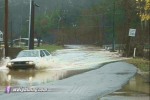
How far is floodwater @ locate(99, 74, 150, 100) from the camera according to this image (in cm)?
1513

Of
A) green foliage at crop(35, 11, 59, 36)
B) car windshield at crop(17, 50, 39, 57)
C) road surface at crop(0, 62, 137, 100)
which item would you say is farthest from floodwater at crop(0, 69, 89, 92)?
green foliage at crop(35, 11, 59, 36)

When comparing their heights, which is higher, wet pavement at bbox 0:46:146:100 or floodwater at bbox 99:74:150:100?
floodwater at bbox 99:74:150:100

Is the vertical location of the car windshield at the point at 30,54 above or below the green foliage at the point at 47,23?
below

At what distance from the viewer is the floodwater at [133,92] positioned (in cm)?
1513

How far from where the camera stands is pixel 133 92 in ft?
55.6

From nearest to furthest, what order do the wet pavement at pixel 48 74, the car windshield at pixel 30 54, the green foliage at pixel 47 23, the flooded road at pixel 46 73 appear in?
the wet pavement at pixel 48 74
the flooded road at pixel 46 73
the car windshield at pixel 30 54
the green foliage at pixel 47 23

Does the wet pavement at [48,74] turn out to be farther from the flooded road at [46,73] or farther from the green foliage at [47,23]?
the green foliage at [47,23]

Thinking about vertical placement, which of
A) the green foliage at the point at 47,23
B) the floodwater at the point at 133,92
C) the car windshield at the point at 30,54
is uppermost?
the green foliage at the point at 47,23

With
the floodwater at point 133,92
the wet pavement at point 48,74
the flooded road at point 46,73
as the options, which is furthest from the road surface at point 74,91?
the flooded road at point 46,73

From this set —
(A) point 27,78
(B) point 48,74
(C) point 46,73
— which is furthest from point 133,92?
(C) point 46,73

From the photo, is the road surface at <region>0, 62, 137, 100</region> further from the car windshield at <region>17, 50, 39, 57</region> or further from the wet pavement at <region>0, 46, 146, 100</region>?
the car windshield at <region>17, 50, 39, 57</region>

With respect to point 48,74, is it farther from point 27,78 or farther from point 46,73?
point 27,78

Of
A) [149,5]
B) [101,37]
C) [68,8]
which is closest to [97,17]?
[101,37]

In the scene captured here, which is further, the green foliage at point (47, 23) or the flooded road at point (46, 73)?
the green foliage at point (47, 23)
